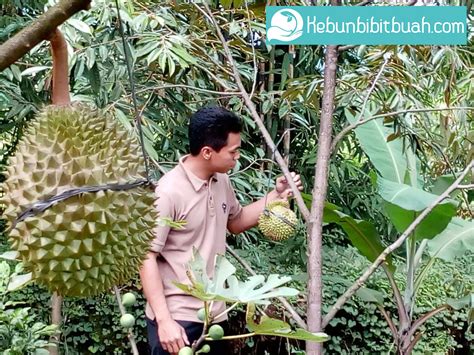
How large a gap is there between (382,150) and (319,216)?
0.71 metres

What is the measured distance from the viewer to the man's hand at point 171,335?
58.4 inches

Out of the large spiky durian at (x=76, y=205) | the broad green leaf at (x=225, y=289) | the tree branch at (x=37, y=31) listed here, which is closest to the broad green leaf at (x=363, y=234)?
the broad green leaf at (x=225, y=289)

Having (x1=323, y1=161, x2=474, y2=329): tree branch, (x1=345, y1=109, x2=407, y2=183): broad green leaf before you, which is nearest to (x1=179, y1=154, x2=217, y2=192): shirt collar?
(x1=323, y1=161, x2=474, y2=329): tree branch

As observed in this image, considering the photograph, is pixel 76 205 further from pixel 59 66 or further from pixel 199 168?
pixel 199 168

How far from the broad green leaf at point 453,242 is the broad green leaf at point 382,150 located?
0.71ft

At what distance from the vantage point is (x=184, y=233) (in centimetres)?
155

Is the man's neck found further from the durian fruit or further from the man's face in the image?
the durian fruit

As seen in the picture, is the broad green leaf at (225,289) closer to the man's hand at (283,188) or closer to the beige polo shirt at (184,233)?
the beige polo shirt at (184,233)

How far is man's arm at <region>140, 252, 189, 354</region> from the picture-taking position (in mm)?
1485

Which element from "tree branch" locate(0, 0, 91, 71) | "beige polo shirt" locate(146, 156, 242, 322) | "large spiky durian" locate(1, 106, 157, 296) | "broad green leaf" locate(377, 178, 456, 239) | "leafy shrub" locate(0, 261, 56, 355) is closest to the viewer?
"tree branch" locate(0, 0, 91, 71)

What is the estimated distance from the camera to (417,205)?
1.64 meters

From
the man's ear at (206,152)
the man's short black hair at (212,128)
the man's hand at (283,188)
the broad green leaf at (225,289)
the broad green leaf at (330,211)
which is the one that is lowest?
the broad green leaf at (330,211)

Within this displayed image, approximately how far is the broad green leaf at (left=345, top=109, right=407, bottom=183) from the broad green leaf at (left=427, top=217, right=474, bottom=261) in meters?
0.22

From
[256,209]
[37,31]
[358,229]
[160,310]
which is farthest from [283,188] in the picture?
[37,31]
